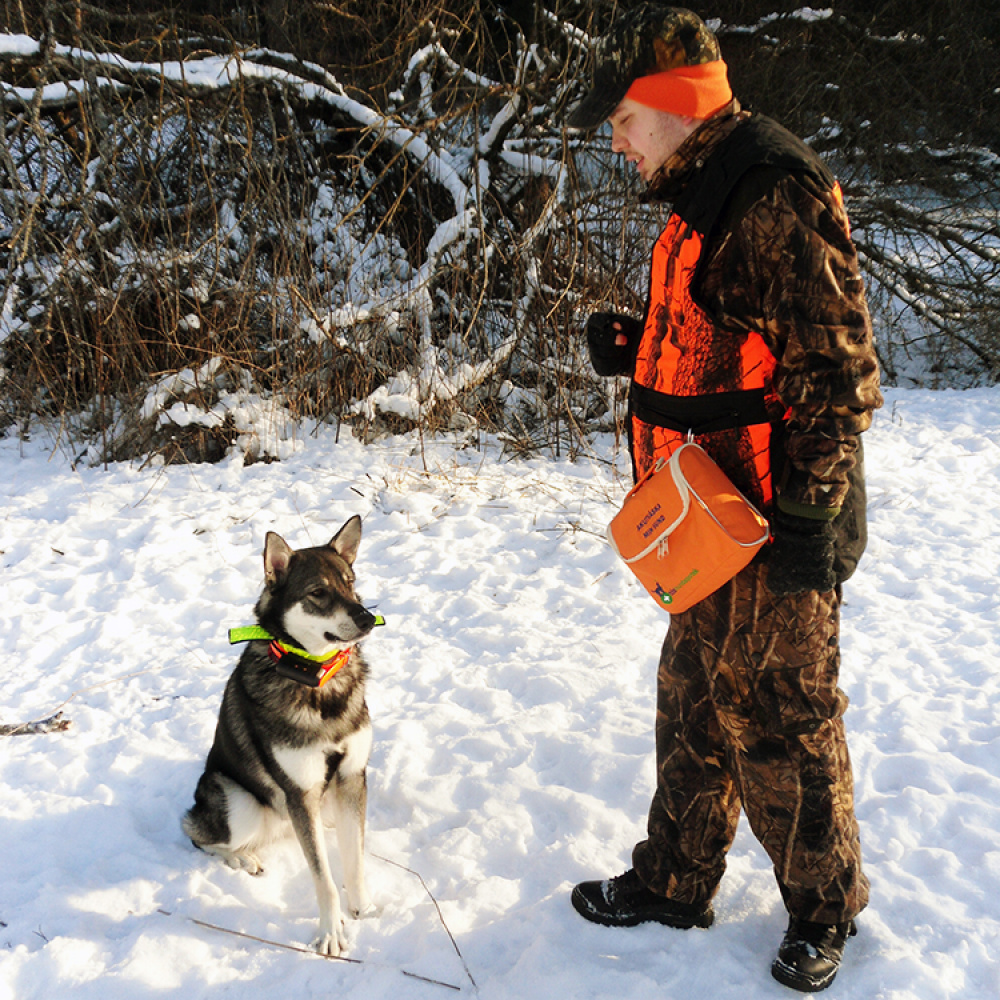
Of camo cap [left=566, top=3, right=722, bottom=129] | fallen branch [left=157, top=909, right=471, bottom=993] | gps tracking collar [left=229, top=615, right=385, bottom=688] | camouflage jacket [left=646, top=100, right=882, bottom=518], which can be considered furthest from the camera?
gps tracking collar [left=229, top=615, right=385, bottom=688]

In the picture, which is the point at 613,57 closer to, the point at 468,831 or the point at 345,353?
the point at 468,831

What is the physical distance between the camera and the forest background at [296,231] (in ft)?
19.1

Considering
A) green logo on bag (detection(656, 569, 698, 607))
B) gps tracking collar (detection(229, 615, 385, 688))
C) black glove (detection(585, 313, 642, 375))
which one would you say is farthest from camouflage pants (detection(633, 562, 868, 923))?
gps tracking collar (detection(229, 615, 385, 688))

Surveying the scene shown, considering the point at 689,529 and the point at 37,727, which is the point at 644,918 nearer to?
the point at 689,529

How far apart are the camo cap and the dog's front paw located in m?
2.29

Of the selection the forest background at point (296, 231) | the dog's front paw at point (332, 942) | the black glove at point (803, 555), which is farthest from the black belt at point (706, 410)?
the forest background at point (296, 231)

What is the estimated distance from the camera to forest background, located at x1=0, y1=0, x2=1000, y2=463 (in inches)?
229

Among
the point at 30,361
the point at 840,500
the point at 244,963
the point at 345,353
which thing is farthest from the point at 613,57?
the point at 30,361

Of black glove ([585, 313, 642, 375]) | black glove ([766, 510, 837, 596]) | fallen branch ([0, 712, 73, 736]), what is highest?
black glove ([585, 313, 642, 375])

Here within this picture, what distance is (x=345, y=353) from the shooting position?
635 centimetres

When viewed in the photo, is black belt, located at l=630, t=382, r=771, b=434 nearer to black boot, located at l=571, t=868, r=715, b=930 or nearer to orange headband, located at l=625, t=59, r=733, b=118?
orange headband, located at l=625, t=59, r=733, b=118

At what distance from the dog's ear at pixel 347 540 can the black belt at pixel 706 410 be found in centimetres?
110

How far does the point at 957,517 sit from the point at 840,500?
396 cm

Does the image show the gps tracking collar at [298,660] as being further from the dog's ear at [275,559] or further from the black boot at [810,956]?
the black boot at [810,956]
